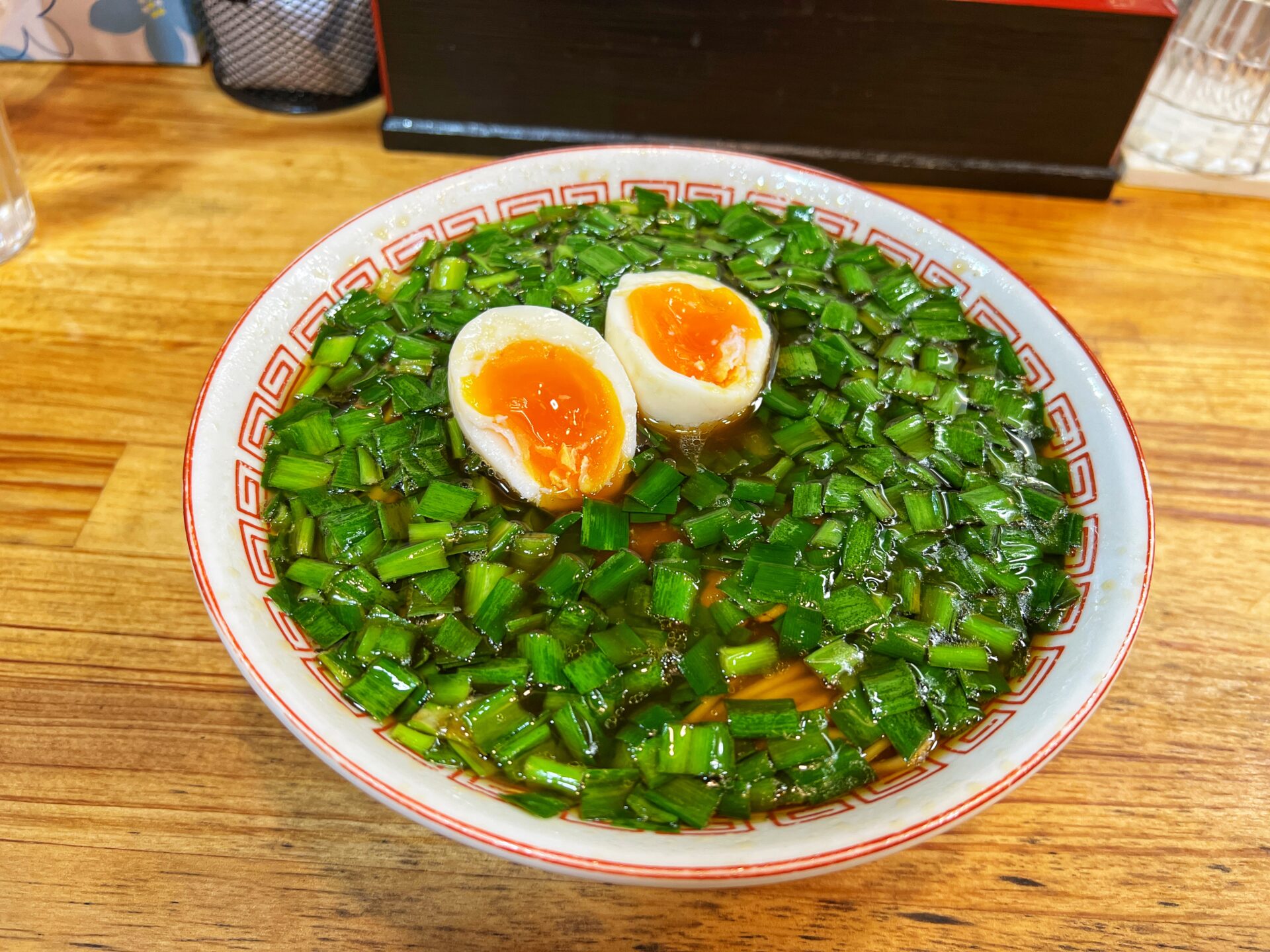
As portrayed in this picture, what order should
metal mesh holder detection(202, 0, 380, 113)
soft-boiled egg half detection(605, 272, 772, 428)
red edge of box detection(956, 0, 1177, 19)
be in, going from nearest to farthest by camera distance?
soft-boiled egg half detection(605, 272, 772, 428)
red edge of box detection(956, 0, 1177, 19)
metal mesh holder detection(202, 0, 380, 113)

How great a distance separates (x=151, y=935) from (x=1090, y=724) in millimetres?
1513

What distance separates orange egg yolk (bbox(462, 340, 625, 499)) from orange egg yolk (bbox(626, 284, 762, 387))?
16 cm

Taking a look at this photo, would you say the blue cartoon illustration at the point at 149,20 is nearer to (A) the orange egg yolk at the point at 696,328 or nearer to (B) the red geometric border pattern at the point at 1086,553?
(A) the orange egg yolk at the point at 696,328

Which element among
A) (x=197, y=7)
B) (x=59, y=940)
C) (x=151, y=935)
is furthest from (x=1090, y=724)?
(x=197, y=7)

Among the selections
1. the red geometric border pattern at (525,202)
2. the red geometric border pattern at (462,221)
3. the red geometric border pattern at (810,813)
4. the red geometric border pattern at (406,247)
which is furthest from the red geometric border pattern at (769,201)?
the red geometric border pattern at (810,813)

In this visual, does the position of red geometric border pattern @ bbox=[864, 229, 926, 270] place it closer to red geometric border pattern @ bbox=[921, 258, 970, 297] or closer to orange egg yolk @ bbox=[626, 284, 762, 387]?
red geometric border pattern @ bbox=[921, 258, 970, 297]

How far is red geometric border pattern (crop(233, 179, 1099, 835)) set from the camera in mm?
1166

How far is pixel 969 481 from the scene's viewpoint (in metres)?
1.52

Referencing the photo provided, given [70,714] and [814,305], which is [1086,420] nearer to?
[814,305]

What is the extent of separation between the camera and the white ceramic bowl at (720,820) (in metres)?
1.02

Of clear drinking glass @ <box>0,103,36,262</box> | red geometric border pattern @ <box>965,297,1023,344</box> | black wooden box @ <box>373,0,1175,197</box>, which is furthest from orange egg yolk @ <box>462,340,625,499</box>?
clear drinking glass @ <box>0,103,36,262</box>

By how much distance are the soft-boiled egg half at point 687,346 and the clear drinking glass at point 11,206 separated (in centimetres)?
157

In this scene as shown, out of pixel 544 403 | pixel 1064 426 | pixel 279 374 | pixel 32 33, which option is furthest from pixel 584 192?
pixel 32 33

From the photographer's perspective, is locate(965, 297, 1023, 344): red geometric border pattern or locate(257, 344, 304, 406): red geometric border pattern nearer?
locate(257, 344, 304, 406): red geometric border pattern
